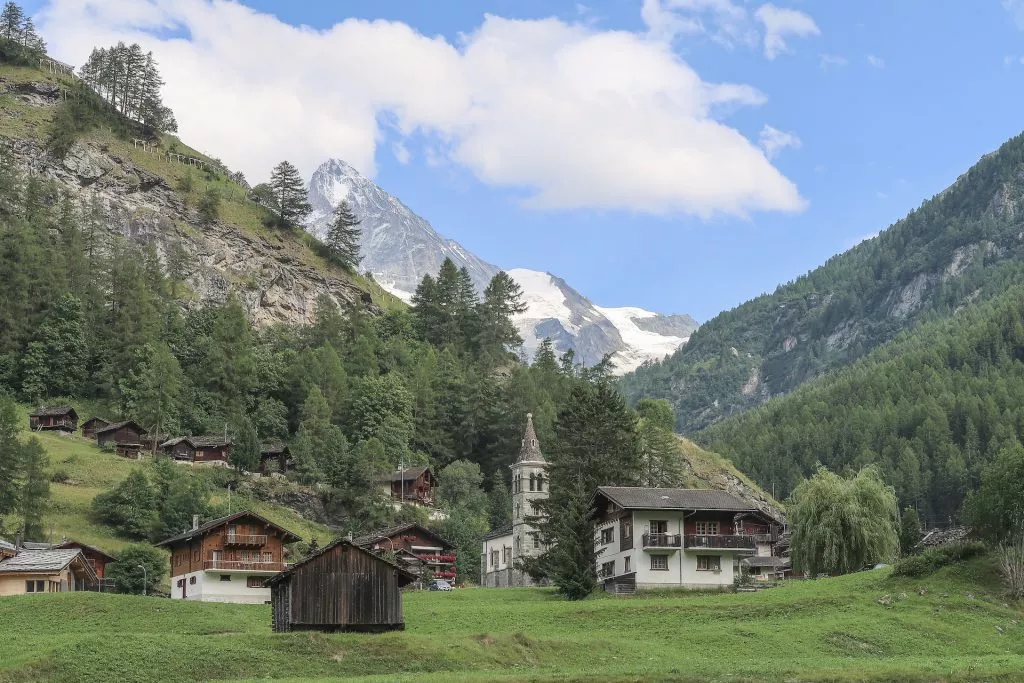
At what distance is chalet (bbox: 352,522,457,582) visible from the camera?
4532 inches

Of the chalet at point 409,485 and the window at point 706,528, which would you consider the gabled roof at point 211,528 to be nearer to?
the window at point 706,528

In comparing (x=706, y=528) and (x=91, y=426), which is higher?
(x=91, y=426)

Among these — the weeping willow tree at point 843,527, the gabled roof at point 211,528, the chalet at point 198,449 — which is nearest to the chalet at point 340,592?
the gabled roof at point 211,528

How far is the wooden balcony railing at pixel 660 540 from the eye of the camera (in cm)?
9525

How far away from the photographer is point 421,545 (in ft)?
390

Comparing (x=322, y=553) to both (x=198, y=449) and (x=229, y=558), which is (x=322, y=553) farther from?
(x=198, y=449)

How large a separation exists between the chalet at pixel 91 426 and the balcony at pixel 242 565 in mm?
53980

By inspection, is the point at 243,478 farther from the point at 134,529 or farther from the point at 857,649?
the point at 857,649

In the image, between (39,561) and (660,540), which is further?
(660,540)

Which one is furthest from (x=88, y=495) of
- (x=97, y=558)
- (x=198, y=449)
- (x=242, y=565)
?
(x=242, y=565)

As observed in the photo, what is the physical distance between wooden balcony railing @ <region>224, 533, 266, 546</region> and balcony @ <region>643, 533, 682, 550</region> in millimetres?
28063

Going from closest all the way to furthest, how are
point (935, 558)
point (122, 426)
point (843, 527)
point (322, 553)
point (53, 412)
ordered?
point (322, 553), point (935, 558), point (843, 527), point (122, 426), point (53, 412)

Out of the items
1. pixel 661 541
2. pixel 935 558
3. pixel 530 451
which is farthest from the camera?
pixel 530 451

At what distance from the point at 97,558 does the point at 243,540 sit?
11860 mm
